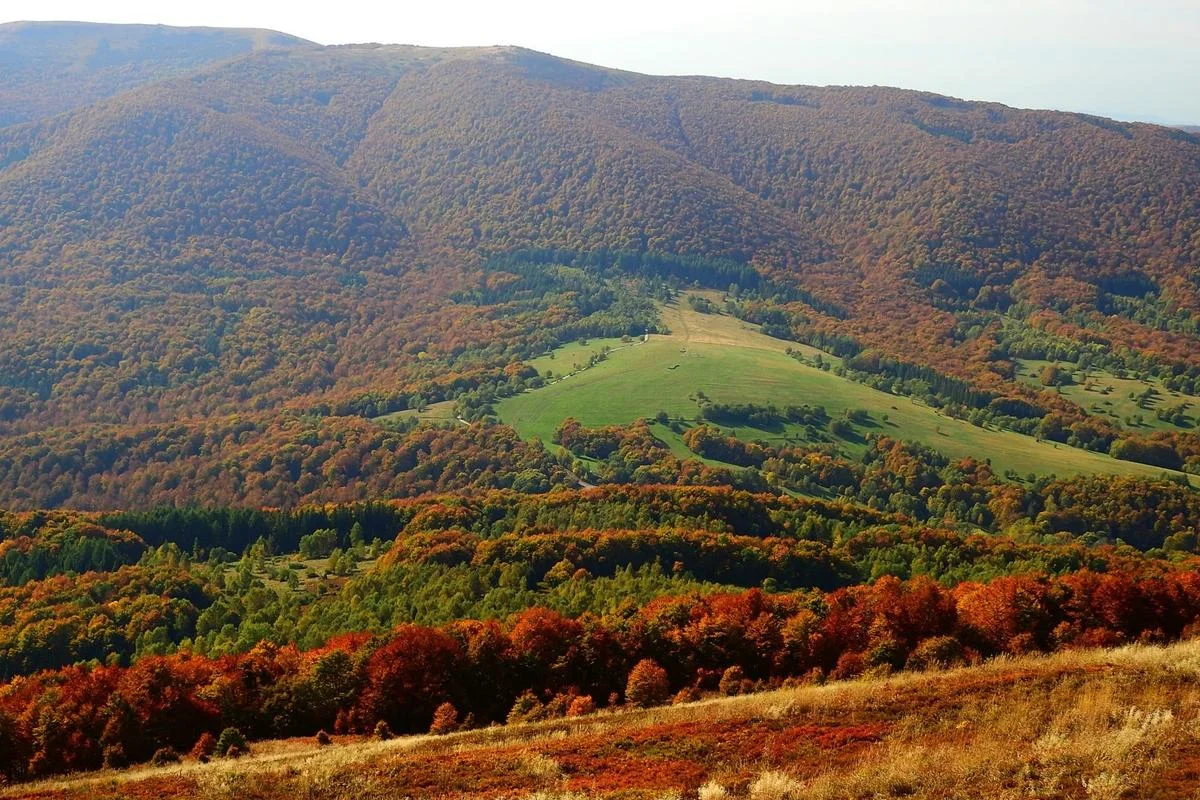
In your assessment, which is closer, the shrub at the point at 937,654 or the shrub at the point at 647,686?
the shrub at the point at 937,654

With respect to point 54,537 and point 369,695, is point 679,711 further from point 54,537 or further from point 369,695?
point 54,537

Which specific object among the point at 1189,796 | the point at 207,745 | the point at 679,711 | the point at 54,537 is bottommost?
the point at 54,537

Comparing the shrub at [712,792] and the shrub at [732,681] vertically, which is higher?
the shrub at [712,792]

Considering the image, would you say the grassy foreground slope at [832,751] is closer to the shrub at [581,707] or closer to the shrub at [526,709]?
the shrub at [581,707]

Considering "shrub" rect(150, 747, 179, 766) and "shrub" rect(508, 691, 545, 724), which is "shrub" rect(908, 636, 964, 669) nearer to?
"shrub" rect(508, 691, 545, 724)

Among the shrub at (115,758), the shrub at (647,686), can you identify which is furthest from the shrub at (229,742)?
the shrub at (647,686)

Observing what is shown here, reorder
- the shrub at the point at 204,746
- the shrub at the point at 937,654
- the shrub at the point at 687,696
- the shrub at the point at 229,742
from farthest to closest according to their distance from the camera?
1. the shrub at the point at 687,696
2. the shrub at the point at 204,746
3. the shrub at the point at 229,742
4. the shrub at the point at 937,654

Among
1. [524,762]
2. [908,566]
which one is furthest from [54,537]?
[524,762]

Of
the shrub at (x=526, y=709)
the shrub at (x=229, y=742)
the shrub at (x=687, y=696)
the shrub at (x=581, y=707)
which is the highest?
the shrub at (x=687, y=696)
